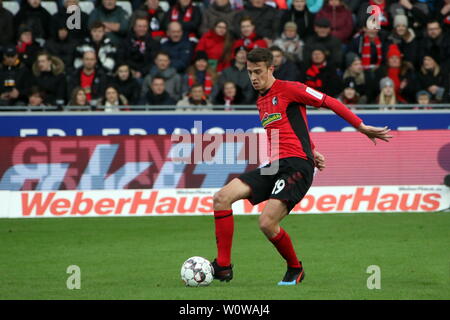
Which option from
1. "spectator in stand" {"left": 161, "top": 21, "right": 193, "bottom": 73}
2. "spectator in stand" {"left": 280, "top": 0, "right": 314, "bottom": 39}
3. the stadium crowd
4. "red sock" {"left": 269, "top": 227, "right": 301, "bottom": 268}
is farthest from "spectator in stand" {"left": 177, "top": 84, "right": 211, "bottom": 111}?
"red sock" {"left": 269, "top": 227, "right": 301, "bottom": 268}

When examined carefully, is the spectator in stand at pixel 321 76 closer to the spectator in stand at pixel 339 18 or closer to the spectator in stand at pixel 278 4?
the spectator in stand at pixel 339 18

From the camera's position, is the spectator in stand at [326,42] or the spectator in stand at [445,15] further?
the spectator in stand at [445,15]

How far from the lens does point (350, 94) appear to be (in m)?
16.4

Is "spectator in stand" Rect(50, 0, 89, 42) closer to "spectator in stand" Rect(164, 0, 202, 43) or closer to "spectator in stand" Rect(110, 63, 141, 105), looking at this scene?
"spectator in stand" Rect(110, 63, 141, 105)

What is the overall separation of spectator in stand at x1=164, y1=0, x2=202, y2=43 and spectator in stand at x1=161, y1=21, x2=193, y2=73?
0.90ft

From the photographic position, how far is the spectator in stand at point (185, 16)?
1778 cm

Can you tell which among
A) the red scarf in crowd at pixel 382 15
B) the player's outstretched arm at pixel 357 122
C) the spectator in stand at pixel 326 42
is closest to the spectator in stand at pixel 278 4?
the spectator in stand at pixel 326 42

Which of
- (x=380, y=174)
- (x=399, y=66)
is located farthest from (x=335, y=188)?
(x=399, y=66)

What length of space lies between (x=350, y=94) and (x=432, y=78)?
1675 millimetres

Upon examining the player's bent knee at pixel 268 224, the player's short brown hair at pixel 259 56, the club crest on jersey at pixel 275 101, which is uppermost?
the player's short brown hair at pixel 259 56

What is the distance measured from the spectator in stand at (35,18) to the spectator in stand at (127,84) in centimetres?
196

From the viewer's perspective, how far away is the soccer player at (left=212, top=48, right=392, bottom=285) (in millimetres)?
8414

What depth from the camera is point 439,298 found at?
7637 mm
